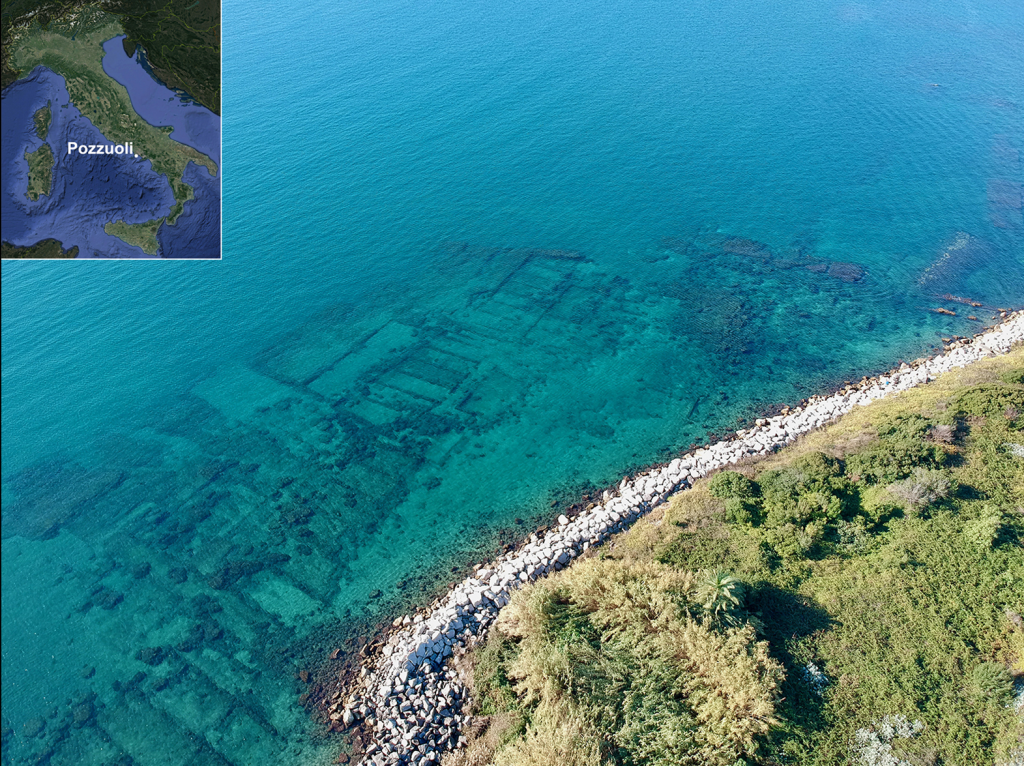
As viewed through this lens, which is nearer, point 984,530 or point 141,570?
point 984,530

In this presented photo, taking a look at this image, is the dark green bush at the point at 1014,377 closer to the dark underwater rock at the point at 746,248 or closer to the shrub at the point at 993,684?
the shrub at the point at 993,684

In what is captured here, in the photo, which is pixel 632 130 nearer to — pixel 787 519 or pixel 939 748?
pixel 787 519

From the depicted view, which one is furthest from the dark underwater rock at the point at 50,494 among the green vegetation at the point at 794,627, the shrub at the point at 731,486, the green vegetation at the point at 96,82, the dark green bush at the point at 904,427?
the dark green bush at the point at 904,427

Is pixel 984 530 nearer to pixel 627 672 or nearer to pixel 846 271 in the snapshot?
pixel 627 672

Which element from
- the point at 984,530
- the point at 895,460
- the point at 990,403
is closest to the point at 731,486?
the point at 895,460

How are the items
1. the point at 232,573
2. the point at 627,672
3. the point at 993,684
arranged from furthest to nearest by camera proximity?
the point at 232,573 < the point at 627,672 < the point at 993,684

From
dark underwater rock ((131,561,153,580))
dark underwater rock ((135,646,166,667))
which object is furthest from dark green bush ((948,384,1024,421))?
dark underwater rock ((131,561,153,580))
